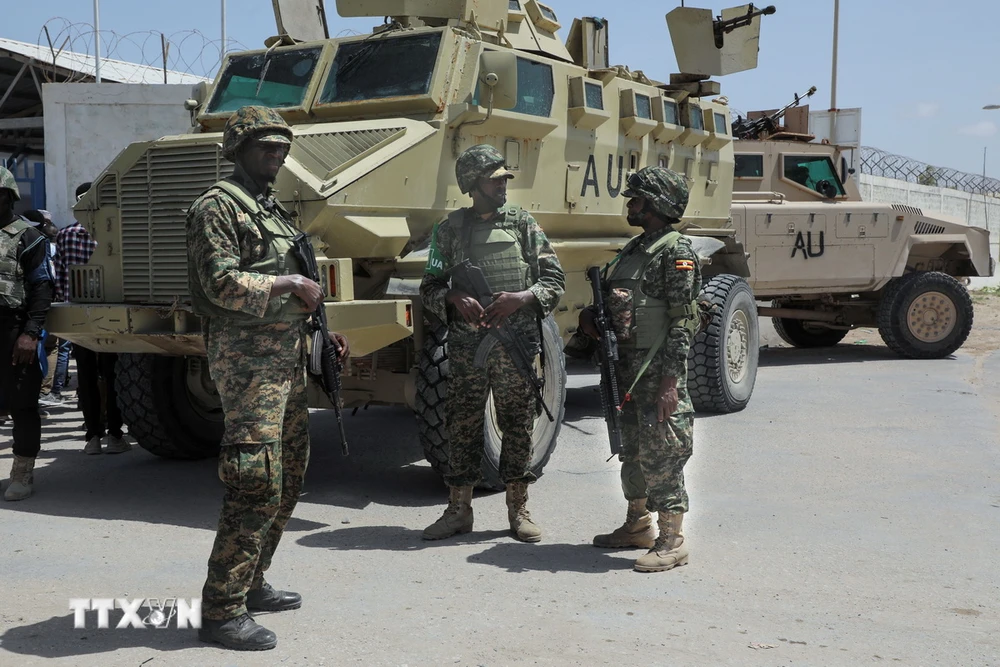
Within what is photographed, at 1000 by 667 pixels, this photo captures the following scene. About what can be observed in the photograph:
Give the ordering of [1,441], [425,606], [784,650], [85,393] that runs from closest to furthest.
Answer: [784,650], [425,606], [85,393], [1,441]

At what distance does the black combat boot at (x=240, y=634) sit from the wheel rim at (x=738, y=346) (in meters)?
5.67

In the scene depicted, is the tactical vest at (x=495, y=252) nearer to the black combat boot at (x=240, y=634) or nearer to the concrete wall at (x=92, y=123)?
the black combat boot at (x=240, y=634)

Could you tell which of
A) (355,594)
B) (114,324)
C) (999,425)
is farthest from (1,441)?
(999,425)

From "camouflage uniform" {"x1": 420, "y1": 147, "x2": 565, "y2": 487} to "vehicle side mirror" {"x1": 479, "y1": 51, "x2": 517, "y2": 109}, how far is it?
1360 mm

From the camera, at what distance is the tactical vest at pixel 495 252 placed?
4984mm

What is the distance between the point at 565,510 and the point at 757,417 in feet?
10.5

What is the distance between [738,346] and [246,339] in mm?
5860

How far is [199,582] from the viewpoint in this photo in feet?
14.4

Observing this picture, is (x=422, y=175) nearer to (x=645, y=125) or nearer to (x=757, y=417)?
(x=645, y=125)

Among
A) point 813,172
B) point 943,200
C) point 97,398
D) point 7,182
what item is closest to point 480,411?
point 7,182

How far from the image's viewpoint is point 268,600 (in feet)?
13.1

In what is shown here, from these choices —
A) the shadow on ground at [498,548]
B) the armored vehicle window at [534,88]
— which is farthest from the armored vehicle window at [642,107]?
the shadow on ground at [498,548]

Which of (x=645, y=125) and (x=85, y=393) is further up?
(x=645, y=125)

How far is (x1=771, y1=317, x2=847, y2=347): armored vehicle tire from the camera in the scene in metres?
13.8
